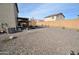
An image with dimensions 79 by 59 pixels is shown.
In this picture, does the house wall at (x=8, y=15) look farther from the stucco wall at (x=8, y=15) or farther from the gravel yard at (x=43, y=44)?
the gravel yard at (x=43, y=44)

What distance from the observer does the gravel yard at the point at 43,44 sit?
2.16 m

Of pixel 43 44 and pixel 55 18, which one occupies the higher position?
pixel 55 18

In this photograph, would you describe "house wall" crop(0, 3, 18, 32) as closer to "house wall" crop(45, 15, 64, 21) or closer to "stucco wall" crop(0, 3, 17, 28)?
"stucco wall" crop(0, 3, 17, 28)

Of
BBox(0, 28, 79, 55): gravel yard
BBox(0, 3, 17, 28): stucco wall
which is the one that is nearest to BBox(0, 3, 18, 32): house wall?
BBox(0, 3, 17, 28): stucco wall

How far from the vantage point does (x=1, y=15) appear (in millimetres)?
2186

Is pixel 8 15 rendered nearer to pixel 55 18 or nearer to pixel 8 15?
pixel 8 15

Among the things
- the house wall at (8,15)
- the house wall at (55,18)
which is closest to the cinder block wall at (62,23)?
the house wall at (55,18)

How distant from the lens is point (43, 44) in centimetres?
218

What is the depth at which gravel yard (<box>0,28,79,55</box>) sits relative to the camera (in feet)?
7.09

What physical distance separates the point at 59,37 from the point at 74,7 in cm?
37


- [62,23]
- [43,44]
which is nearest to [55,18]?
[62,23]

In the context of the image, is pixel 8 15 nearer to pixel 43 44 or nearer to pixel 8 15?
pixel 8 15

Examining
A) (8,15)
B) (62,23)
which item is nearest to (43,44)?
(62,23)
